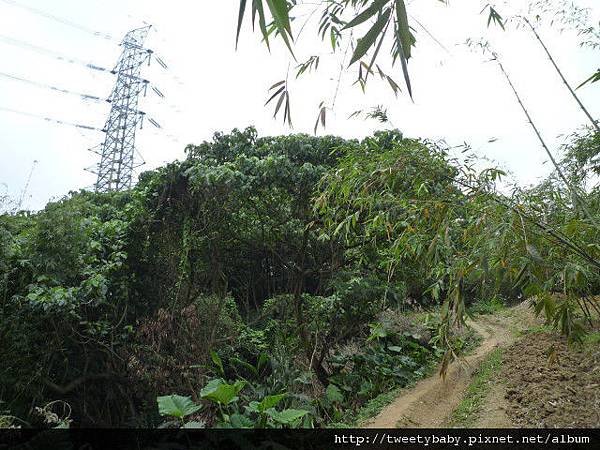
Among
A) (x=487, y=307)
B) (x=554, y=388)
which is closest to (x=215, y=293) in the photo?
(x=554, y=388)

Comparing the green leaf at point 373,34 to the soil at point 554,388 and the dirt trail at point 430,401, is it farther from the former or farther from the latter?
the dirt trail at point 430,401

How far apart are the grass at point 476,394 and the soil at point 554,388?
0.60 feet

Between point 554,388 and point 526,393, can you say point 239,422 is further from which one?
point 554,388

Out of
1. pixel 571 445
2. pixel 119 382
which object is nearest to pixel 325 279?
pixel 119 382

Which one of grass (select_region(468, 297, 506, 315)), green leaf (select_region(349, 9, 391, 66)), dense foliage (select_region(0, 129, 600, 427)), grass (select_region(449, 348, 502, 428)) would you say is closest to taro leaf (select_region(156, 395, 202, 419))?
dense foliage (select_region(0, 129, 600, 427))

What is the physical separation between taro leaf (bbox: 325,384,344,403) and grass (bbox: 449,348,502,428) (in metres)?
1.44

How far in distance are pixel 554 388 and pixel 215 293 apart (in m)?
3.73

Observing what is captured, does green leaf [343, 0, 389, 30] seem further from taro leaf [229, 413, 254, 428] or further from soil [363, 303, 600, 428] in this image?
taro leaf [229, 413, 254, 428]

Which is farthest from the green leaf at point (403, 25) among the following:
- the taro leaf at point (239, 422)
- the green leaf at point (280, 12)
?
the taro leaf at point (239, 422)

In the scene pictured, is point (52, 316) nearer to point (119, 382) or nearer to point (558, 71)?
point (119, 382)

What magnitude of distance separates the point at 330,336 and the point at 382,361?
0.78 metres

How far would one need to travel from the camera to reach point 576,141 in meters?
3.48

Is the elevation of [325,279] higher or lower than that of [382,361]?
higher

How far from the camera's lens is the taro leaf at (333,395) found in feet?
15.8
